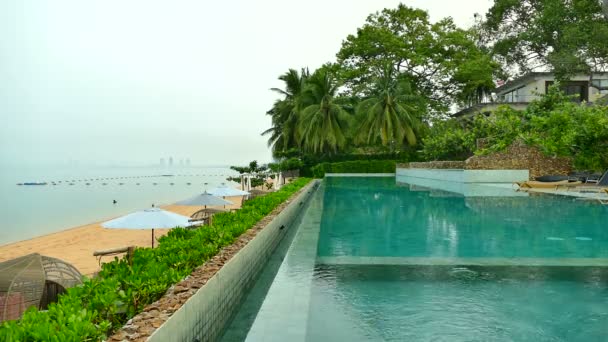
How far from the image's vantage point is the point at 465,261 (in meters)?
6.83

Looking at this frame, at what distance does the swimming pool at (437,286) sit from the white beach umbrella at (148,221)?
5.91 ft

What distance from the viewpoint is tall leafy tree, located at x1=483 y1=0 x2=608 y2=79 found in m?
34.4

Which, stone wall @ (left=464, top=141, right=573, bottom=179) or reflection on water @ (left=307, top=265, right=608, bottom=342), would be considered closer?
reflection on water @ (left=307, top=265, right=608, bottom=342)

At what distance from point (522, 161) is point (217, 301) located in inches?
1036

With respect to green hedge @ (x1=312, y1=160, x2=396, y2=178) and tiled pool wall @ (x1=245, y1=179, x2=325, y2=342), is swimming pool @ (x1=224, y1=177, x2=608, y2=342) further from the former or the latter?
green hedge @ (x1=312, y1=160, x2=396, y2=178)

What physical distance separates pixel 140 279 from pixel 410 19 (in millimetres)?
42896

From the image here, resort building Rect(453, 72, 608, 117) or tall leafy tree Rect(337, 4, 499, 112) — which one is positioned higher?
tall leafy tree Rect(337, 4, 499, 112)

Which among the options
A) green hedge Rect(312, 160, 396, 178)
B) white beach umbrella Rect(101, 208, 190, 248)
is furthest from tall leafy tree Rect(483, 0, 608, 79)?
white beach umbrella Rect(101, 208, 190, 248)

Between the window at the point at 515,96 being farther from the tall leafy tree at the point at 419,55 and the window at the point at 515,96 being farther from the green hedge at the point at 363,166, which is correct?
the green hedge at the point at 363,166

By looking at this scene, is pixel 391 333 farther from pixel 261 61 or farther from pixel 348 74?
pixel 348 74

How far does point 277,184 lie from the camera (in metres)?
26.3

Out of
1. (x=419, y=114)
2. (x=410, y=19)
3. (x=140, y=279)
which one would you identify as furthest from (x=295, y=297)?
(x=410, y=19)

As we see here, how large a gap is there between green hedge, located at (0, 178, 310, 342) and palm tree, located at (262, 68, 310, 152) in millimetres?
34886

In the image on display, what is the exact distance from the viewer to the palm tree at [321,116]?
37438 mm
